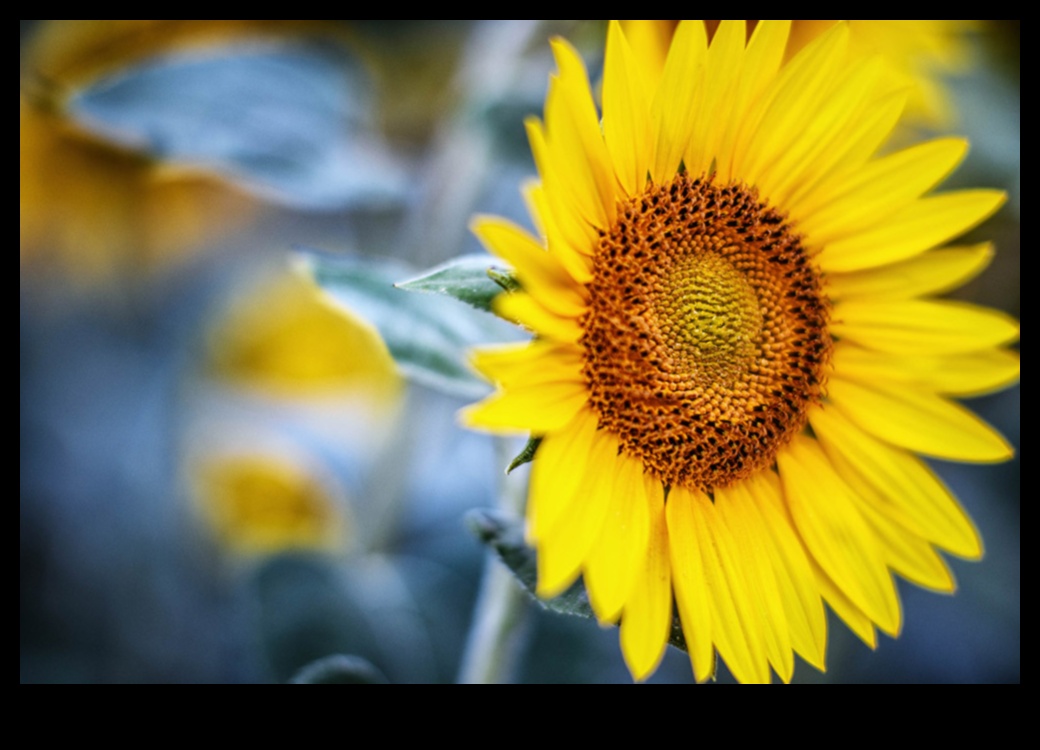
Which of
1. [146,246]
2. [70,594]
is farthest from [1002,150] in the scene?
[70,594]

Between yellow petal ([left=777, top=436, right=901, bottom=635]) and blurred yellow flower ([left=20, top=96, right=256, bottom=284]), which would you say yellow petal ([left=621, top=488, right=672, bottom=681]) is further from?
blurred yellow flower ([left=20, top=96, right=256, bottom=284])

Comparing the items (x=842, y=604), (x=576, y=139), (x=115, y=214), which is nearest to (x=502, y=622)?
(x=842, y=604)

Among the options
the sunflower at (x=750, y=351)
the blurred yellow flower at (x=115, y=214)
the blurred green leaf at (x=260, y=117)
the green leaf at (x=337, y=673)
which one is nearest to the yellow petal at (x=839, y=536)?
the sunflower at (x=750, y=351)

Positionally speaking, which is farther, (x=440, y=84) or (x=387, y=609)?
(x=440, y=84)

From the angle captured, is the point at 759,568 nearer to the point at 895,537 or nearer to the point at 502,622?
the point at 895,537

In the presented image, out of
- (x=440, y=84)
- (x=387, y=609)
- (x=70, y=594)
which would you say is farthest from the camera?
(x=440, y=84)
